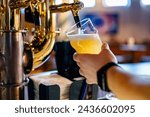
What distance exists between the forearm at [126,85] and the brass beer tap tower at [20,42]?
16cm

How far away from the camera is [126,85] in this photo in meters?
0.38

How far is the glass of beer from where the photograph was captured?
50 centimetres

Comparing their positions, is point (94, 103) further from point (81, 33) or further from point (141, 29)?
point (141, 29)

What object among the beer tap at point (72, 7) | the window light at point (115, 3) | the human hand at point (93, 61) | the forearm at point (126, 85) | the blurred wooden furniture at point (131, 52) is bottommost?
the blurred wooden furniture at point (131, 52)

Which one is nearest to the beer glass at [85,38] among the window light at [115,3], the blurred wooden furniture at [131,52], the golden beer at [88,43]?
the golden beer at [88,43]

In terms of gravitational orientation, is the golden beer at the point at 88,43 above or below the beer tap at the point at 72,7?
below

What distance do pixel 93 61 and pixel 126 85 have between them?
3.2 inches

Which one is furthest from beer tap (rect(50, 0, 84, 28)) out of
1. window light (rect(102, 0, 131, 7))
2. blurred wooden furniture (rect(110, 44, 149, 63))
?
window light (rect(102, 0, 131, 7))

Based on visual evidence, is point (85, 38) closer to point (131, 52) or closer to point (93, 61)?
point (93, 61)

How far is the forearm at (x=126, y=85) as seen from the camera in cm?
37

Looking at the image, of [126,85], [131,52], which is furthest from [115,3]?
[126,85]

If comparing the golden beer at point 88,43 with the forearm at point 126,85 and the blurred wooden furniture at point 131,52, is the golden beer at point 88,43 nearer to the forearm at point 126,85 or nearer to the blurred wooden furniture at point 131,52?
the forearm at point 126,85

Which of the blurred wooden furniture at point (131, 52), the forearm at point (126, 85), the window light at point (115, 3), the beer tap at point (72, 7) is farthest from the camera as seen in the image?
the window light at point (115, 3)

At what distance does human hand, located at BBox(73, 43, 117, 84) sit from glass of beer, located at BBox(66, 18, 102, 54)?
0.11 feet
